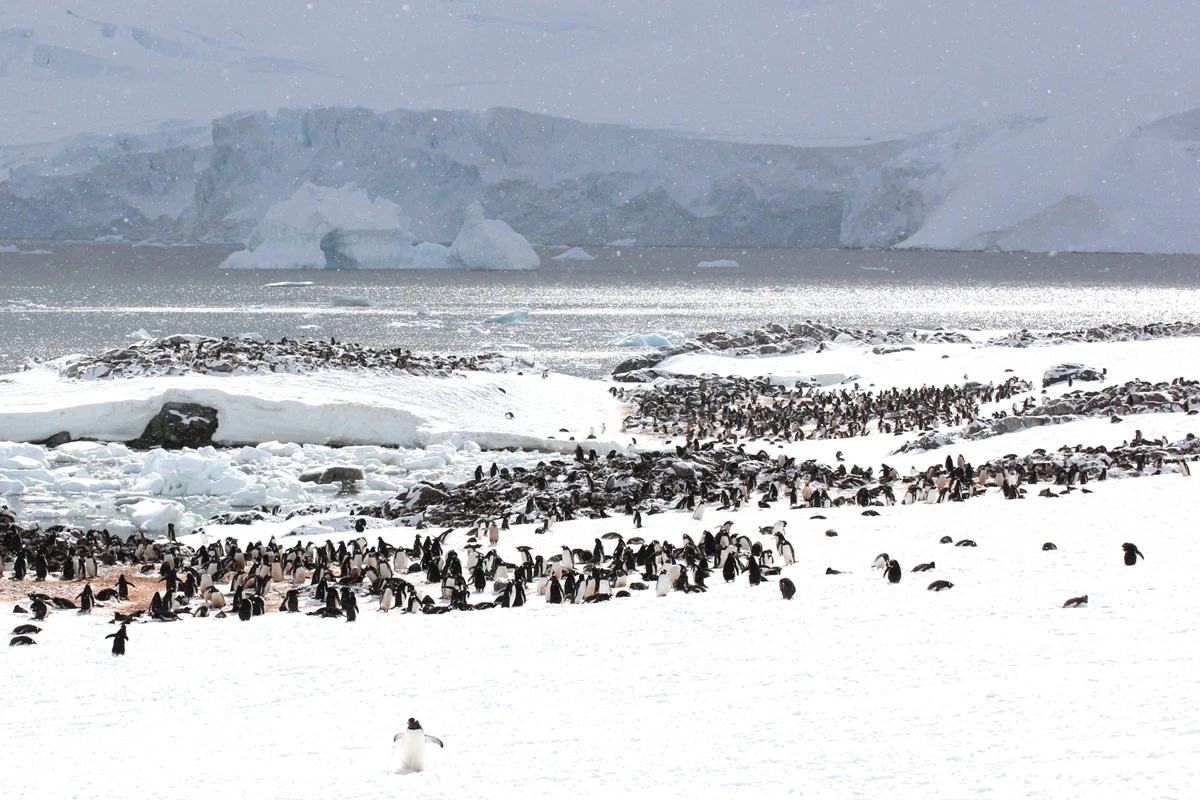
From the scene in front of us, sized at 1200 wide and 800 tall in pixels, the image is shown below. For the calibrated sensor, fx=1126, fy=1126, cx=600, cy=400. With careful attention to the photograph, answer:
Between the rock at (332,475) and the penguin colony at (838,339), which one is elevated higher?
the penguin colony at (838,339)

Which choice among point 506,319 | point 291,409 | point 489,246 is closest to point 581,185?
point 489,246

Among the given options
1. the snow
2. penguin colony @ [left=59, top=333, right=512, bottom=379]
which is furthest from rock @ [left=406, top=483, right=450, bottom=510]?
penguin colony @ [left=59, top=333, right=512, bottom=379]

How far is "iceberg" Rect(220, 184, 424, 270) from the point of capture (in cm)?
8275

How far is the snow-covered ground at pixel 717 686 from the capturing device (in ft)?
14.1

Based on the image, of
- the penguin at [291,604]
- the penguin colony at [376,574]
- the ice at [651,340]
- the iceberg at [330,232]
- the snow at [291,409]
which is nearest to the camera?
the penguin colony at [376,574]

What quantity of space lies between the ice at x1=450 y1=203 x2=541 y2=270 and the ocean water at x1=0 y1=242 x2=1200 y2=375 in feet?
6.51

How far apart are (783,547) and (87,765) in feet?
15.8

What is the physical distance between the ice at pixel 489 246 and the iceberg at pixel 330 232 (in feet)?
24.5

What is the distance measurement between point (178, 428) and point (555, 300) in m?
62.4

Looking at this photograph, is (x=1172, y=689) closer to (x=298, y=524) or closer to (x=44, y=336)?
(x=298, y=524)

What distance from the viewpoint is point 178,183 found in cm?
13850

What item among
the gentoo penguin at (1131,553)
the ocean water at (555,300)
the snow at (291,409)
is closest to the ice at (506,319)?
the ocean water at (555,300)

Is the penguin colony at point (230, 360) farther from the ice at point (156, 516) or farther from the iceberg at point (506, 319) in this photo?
the iceberg at point (506, 319)

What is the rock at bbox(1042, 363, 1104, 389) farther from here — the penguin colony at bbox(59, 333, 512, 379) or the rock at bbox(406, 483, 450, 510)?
the rock at bbox(406, 483, 450, 510)
